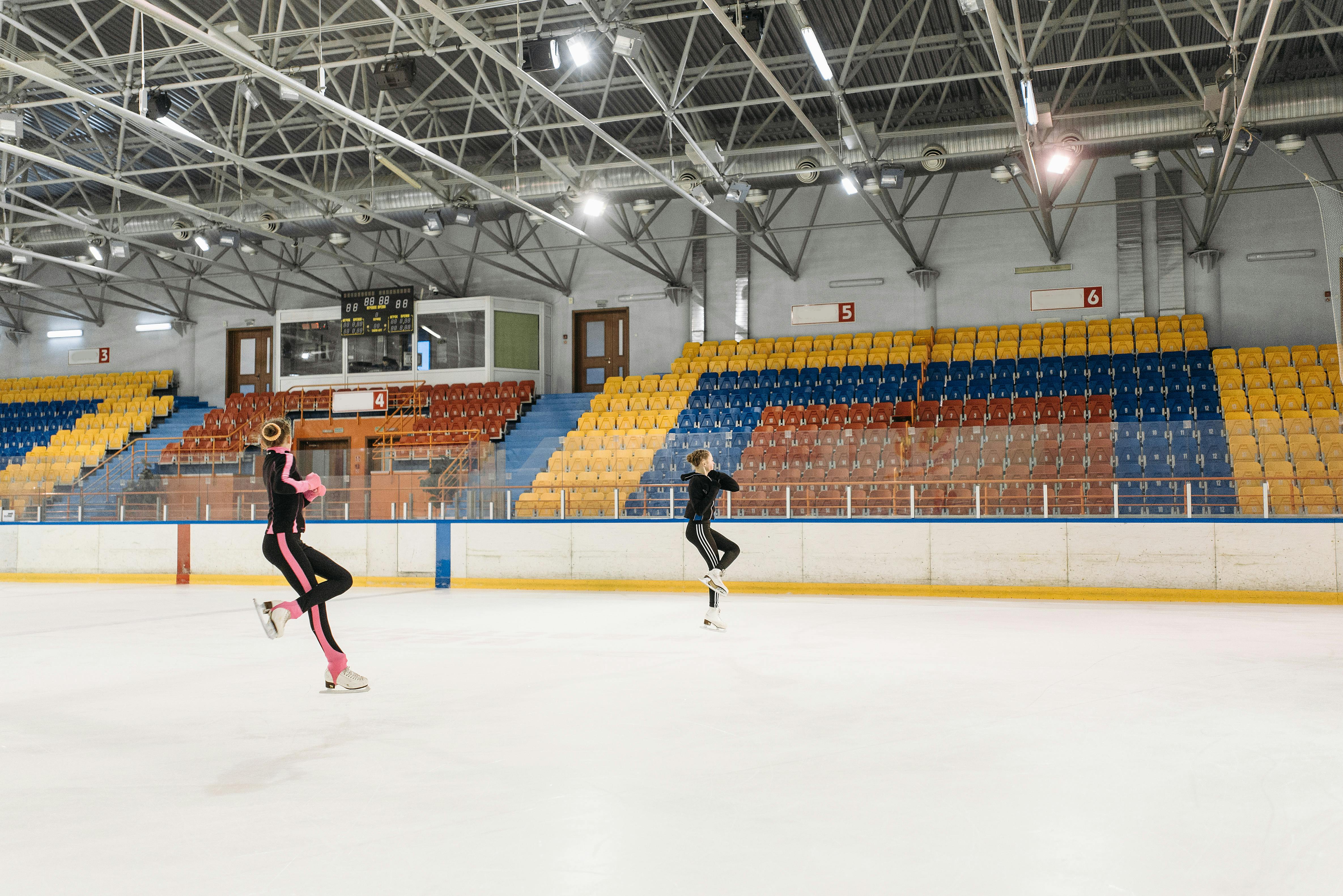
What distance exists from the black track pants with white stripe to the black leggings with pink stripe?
4.38 metres

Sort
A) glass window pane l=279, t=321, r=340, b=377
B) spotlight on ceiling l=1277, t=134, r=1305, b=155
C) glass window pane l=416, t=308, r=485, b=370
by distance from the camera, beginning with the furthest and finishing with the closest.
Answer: glass window pane l=279, t=321, r=340, b=377 → glass window pane l=416, t=308, r=485, b=370 → spotlight on ceiling l=1277, t=134, r=1305, b=155

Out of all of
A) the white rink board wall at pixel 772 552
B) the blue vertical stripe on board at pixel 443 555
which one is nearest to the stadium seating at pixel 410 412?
the white rink board wall at pixel 772 552

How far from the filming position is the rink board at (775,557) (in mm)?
12477

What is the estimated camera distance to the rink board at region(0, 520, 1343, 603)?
12.5 metres

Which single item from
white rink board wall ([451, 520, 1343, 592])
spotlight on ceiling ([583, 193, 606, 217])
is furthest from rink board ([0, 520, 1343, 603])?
spotlight on ceiling ([583, 193, 606, 217])

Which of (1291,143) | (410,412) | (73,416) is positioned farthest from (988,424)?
(73,416)

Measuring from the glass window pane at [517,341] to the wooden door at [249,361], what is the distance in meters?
7.78

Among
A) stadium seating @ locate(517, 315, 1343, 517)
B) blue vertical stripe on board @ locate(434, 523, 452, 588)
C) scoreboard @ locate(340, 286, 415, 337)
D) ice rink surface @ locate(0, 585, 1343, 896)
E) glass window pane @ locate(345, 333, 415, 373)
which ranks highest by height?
scoreboard @ locate(340, 286, 415, 337)

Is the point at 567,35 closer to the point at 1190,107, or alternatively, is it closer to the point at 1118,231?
the point at 1190,107

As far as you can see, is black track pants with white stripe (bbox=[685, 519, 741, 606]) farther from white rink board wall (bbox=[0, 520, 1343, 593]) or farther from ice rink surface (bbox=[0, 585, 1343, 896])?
white rink board wall (bbox=[0, 520, 1343, 593])

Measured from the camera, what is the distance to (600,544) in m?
15.0

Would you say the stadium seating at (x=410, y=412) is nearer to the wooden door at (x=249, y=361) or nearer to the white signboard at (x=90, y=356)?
the wooden door at (x=249, y=361)

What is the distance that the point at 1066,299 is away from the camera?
880 inches

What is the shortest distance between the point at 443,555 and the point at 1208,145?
13183 millimetres
